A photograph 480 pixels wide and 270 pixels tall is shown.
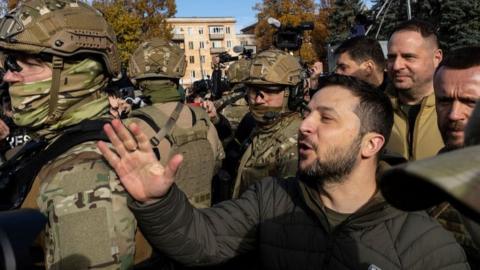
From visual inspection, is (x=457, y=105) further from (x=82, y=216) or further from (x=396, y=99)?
(x=82, y=216)

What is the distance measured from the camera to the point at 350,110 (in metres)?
2.59

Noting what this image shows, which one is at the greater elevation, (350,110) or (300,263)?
(350,110)

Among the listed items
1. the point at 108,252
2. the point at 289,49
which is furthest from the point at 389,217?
the point at 289,49

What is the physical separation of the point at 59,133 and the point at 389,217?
5.16 ft

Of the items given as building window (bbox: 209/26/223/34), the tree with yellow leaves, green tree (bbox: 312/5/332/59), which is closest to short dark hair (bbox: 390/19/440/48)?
the tree with yellow leaves

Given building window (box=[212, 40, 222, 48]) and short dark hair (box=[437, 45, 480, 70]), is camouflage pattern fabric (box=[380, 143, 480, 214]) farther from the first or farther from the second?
building window (box=[212, 40, 222, 48])

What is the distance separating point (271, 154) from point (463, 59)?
159 cm

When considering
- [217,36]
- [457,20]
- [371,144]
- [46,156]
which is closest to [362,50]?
[371,144]

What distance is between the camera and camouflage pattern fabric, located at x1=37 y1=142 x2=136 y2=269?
6.00ft

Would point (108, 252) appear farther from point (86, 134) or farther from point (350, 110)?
point (350, 110)

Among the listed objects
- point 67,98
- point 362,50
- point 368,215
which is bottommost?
point 368,215

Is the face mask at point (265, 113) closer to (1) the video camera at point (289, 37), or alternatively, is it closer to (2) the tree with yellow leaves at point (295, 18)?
(1) the video camera at point (289, 37)

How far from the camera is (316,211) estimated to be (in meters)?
2.40

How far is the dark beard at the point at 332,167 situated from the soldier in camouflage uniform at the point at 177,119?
1.45 metres
